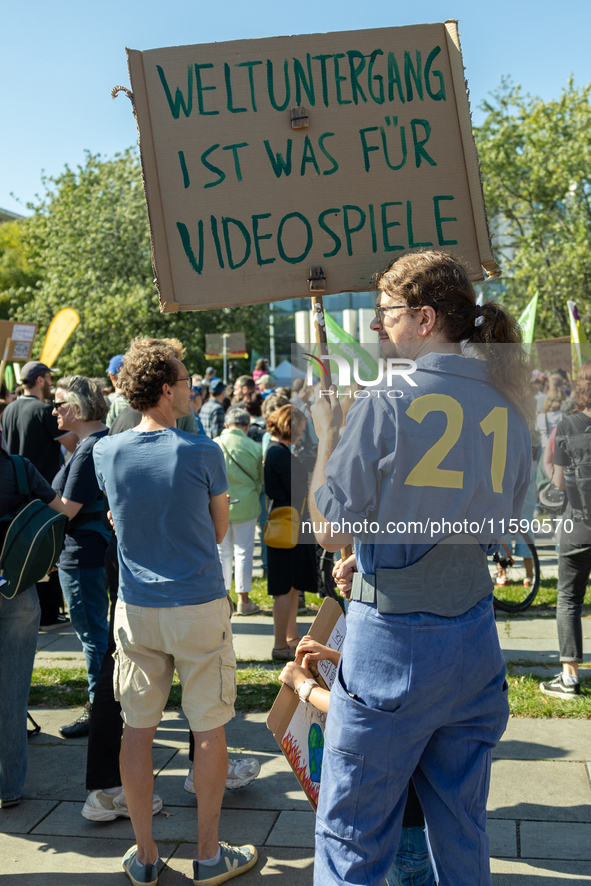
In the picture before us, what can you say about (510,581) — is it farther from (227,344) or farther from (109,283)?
(109,283)

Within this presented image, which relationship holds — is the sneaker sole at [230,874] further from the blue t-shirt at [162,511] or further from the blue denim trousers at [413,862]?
the blue t-shirt at [162,511]

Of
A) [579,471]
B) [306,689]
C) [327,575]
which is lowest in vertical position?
[306,689]

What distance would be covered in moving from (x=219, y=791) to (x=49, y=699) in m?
2.38

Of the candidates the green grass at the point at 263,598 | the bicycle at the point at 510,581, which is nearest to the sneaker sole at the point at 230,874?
the bicycle at the point at 510,581

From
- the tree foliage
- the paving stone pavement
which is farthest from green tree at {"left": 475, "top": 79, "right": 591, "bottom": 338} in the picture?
the paving stone pavement

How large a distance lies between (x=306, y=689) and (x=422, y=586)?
0.68 metres

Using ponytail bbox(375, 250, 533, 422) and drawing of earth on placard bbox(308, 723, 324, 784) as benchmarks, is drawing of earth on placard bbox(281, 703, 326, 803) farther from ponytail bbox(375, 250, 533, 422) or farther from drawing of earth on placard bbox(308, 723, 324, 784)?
ponytail bbox(375, 250, 533, 422)

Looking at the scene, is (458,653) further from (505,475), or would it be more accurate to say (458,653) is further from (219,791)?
(219,791)

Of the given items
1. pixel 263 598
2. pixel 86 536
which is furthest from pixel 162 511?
pixel 263 598

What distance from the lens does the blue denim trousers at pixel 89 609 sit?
13.3 feet

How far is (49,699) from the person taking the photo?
15.9ft

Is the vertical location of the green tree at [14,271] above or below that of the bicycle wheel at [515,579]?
above

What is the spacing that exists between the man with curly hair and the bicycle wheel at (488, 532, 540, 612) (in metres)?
4.03

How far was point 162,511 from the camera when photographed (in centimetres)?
277
